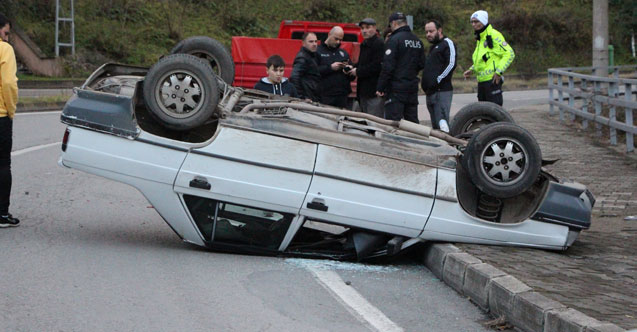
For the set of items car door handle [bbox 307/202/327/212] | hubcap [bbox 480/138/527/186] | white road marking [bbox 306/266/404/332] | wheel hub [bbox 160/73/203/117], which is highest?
wheel hub [bbox 160/73/203/117]

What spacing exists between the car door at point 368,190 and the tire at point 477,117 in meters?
1.76

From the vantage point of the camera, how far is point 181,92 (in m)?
7.27

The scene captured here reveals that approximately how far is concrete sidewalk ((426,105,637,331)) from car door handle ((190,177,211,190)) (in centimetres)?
189

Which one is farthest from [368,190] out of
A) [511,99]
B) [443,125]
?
[511,99]

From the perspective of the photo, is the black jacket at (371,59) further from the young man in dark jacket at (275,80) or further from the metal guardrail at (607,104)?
the metal guardrail at (607,104)

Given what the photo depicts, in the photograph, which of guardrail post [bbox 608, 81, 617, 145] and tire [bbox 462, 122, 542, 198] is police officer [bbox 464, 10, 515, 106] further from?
tire [bbox 462, 122, 542, 198]

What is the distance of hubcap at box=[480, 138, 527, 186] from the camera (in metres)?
7.29

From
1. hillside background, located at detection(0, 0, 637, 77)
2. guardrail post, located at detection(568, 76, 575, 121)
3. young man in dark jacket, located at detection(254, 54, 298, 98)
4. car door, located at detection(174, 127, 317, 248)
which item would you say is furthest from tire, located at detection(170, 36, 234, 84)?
hillside background, located at detection(0, 0, 637, 77)

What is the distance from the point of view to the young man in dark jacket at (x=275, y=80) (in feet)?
33.5

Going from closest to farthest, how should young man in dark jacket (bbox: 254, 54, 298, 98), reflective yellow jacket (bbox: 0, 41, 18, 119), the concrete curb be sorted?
the concrete curb → reflective yellow jacket (bbox: 0, 41, 18, 119) → young man in dark jacket (bbox: 254, 54, 298, 98)

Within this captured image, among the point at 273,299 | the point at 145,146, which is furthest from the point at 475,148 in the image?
the point at 145,146

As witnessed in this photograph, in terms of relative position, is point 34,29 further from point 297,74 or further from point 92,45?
point 297,74

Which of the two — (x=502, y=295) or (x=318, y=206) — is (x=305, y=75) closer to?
(x=318, y=206)

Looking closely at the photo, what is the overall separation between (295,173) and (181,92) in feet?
3.79
